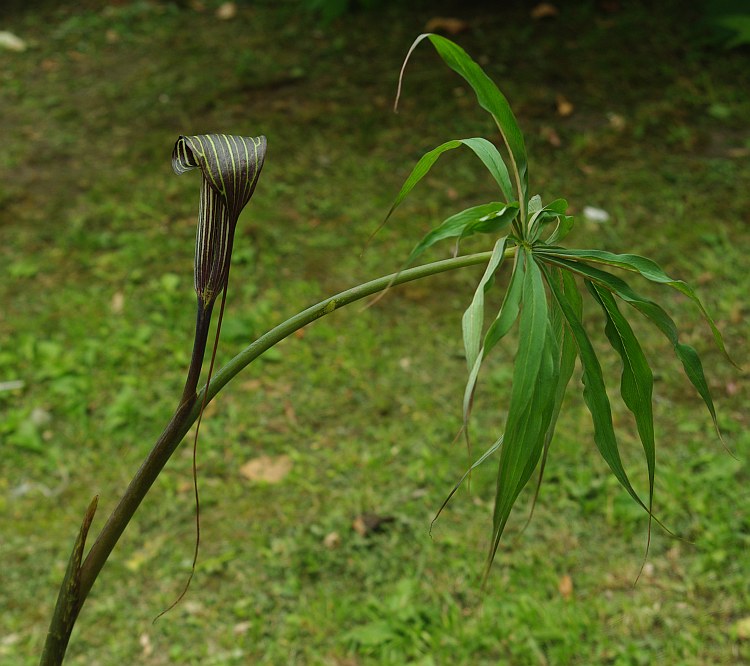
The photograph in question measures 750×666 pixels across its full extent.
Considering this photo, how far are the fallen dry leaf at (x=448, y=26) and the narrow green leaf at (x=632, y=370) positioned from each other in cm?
313

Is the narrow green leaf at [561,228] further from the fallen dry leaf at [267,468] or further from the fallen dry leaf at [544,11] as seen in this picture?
the fallen dry leaf at [544,11]

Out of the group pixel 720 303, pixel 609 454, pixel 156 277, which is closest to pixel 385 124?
pixel 156 277

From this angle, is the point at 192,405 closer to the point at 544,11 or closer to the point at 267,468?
the point at 267,468

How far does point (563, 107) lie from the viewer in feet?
11.0

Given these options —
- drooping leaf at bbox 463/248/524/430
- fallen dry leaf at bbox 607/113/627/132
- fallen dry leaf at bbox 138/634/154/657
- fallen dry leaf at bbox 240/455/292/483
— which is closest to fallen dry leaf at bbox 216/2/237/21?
fallen dry leaf at bbox 607/113/627/132

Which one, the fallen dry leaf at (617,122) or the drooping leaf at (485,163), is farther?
the fallen dry leaf at (617,122)

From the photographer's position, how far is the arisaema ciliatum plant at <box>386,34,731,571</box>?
0.75 m

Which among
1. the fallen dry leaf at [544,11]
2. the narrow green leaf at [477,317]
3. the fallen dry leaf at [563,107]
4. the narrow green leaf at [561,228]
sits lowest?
the fallen dry leaf at [563,107]

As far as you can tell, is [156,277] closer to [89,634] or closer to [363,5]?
[89,634]

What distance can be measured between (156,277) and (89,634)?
4.05 ft

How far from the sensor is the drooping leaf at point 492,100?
0.80m

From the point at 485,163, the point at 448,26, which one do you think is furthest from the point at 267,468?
the point at 448,26

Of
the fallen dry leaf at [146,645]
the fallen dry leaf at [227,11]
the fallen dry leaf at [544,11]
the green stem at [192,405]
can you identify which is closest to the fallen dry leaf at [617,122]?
the fallen dry leaf at [544,11]

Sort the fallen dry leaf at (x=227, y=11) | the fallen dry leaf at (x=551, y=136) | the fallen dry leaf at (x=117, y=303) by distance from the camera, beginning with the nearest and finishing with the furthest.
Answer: the fallen dry leaf at (x=117, y=303), the fallen dry leaf at (x=551, y=136), the fallen dry leaf at (x=227, y=11)
